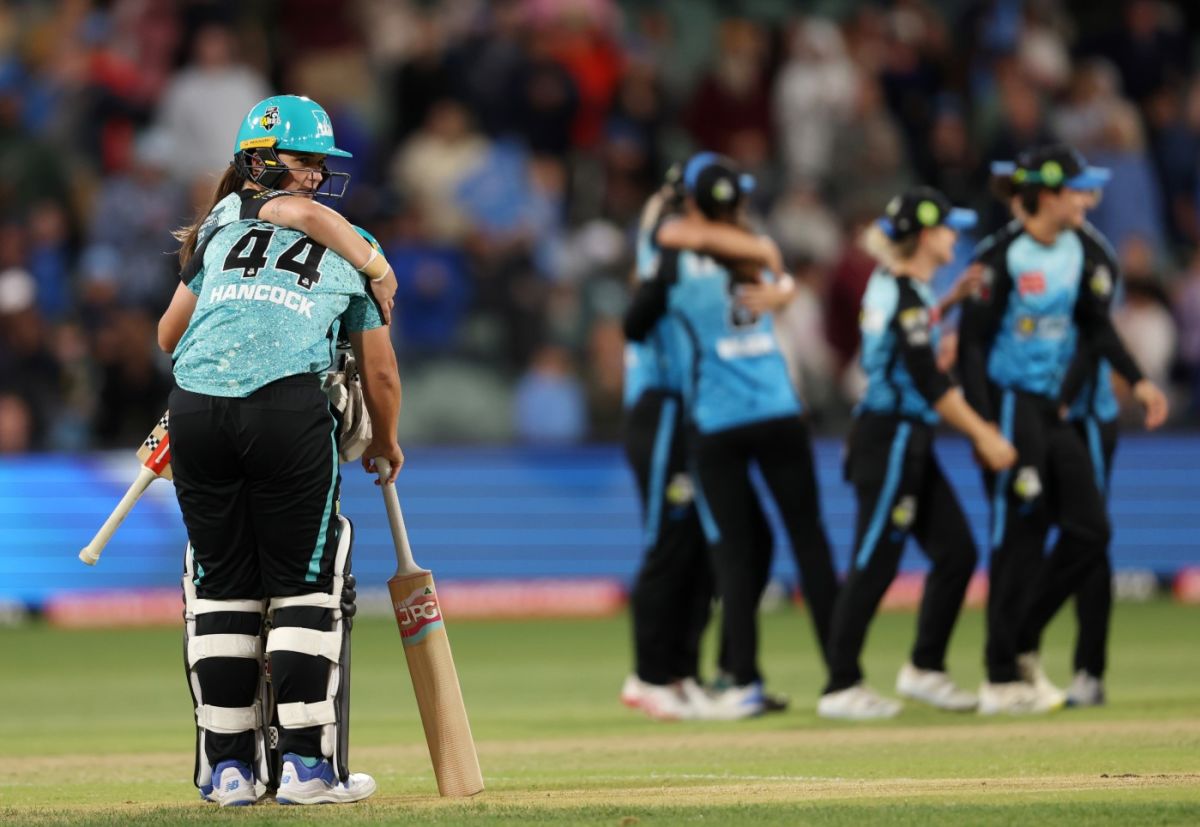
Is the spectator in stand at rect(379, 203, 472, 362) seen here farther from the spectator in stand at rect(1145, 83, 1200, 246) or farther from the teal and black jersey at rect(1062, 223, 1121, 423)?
the teal and black jersey at rect(1062, 223, 1121, 423)

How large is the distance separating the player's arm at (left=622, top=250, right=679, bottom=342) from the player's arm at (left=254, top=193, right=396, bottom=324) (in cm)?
324

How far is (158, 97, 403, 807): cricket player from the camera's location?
23.5ft

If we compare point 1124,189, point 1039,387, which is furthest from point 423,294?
point 1039,387

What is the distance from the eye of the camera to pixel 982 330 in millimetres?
10664

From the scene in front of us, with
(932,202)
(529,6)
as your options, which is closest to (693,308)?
(932,202)

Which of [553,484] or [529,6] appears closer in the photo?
[553,484]

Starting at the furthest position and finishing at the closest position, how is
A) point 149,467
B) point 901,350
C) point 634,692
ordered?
1. point 634,692
2. point 901,350
3. point 149,467

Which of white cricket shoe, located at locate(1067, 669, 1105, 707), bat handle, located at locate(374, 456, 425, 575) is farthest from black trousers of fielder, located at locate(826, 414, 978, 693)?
bat handle, located at locate(374, 456, 425, 575)

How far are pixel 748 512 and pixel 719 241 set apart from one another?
1.32 m

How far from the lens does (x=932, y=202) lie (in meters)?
10.2

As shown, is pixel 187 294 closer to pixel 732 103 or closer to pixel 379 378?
pixel 379 378

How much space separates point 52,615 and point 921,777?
9.84 metres

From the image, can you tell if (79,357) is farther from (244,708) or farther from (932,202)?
(244,708)

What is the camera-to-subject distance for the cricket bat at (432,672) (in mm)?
7574
